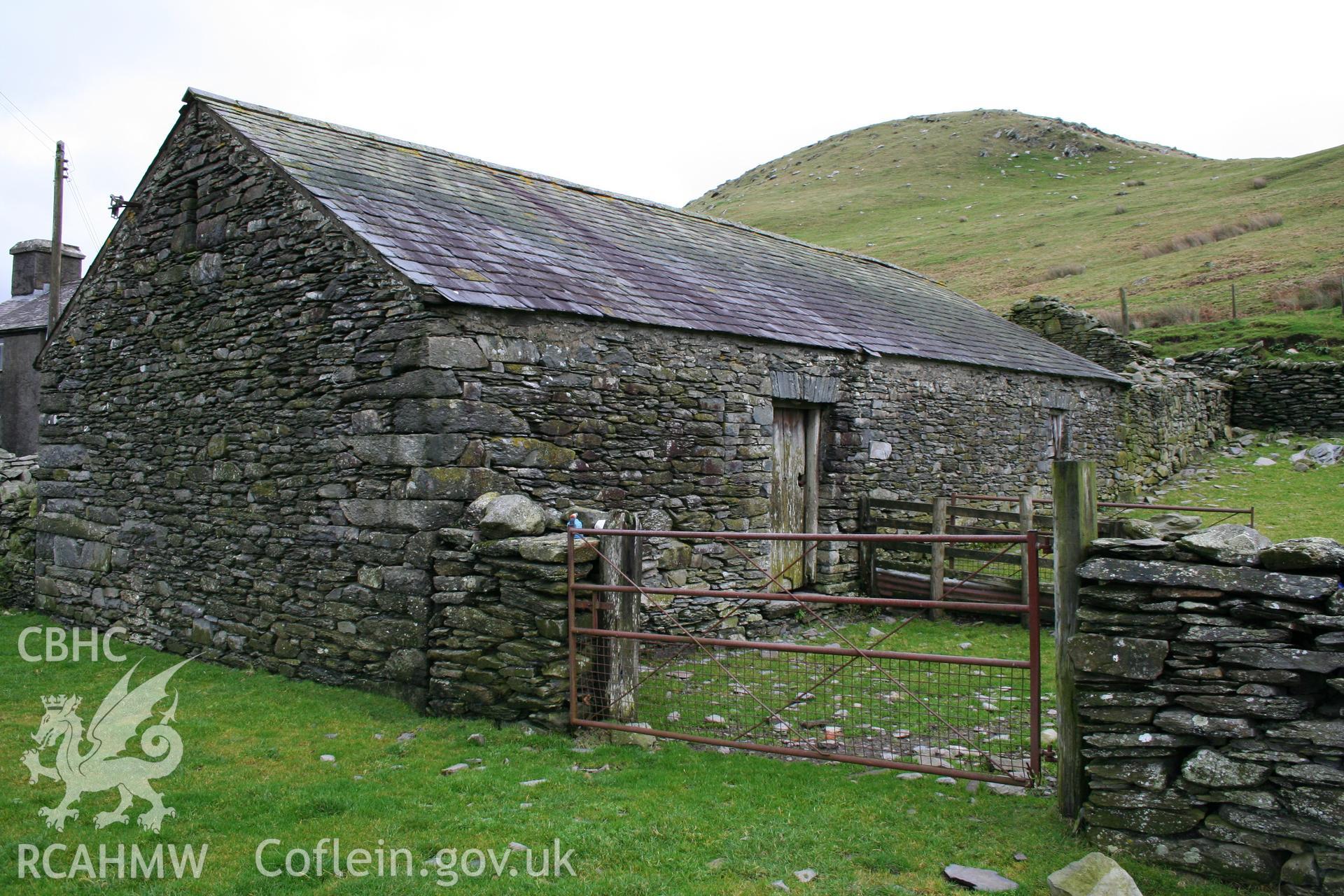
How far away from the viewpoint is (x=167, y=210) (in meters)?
10.2

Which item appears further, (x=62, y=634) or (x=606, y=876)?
(x=62, y=634)

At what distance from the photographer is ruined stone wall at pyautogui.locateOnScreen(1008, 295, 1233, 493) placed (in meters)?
19.2

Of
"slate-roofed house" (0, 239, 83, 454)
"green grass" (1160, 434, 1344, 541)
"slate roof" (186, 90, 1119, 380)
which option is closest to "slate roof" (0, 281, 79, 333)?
"slate-roofed house" (0, 239, 83, 454)

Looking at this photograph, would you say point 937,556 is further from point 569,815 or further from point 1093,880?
point 1093,880

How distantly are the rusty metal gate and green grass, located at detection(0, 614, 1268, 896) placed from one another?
9.6 inches

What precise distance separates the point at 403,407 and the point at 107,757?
3248 mm

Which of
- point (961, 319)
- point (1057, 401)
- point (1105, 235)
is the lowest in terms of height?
point (1057, 401)

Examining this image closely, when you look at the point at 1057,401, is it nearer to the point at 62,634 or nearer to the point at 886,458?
the point at 886,458

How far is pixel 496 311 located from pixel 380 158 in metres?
4.06

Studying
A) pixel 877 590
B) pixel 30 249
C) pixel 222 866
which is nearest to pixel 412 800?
pixel 222 866

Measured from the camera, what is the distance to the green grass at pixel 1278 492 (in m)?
13.1

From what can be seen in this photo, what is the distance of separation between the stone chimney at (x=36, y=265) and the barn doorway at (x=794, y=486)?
21611 mm

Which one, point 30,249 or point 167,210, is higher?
point 30,249

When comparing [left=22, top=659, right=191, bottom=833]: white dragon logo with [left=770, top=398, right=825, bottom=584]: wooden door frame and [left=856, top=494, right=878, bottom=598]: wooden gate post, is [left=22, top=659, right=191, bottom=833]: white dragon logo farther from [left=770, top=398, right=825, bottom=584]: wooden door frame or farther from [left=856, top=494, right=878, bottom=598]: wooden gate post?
[left=856, top=494, right=878, bottom=598]: wooden gate post
